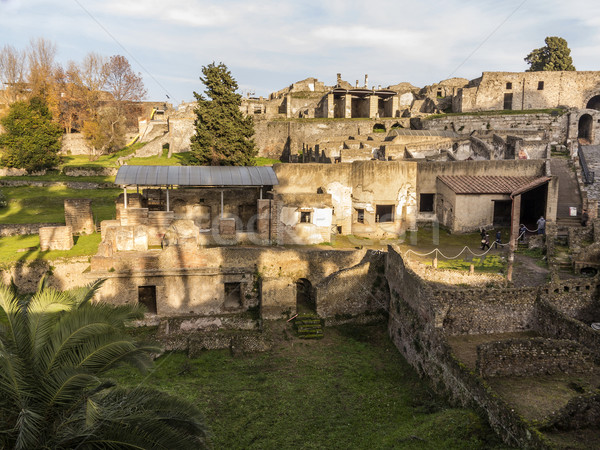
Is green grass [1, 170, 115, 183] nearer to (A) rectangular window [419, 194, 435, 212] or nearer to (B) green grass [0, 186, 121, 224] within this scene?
(B) green grass [0, 186, 121, 224]

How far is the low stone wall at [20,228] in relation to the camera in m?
21.2

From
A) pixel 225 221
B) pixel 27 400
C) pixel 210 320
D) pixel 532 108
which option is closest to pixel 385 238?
pixel 225 221

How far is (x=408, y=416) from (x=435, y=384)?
1.16 meters

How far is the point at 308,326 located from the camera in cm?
1619

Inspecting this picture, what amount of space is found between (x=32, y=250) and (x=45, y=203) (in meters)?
10.9

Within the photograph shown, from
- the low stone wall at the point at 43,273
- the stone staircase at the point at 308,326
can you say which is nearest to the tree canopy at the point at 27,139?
the low stone wall at the point at 43,273

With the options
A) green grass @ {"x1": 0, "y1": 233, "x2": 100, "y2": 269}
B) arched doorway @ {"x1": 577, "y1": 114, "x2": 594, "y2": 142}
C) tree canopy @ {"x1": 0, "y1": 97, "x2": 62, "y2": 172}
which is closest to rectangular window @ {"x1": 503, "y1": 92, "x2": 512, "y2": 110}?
arched doorway @ {"x1": 577, "y1": 114, "x2": 594, "y2": 142}

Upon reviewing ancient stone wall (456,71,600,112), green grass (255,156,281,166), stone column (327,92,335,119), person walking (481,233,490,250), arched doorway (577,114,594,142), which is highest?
ancient stone wall (456,71,600,112)

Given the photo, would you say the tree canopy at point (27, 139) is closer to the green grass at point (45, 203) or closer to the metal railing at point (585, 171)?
the green grass at point (45, 203)

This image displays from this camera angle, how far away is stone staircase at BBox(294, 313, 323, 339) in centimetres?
1588

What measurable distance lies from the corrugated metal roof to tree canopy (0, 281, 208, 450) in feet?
59.8

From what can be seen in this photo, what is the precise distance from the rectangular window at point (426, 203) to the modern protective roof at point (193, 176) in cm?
811

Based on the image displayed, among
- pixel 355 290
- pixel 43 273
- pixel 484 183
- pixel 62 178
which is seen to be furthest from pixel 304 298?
pixel 62 178

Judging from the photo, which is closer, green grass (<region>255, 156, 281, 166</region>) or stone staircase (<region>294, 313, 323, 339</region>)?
stone staircase (<region>294, 313, 323, 339</region>)
